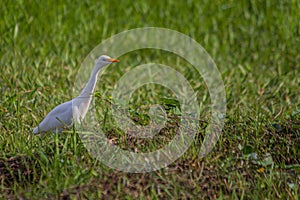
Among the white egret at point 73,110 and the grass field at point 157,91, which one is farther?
the white egret at point 73,110

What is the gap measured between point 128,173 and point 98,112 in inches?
43.2

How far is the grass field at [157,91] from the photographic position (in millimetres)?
3865

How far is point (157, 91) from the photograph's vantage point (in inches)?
246

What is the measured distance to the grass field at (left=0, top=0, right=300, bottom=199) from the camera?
12.7 ft

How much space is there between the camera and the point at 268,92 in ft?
20.4

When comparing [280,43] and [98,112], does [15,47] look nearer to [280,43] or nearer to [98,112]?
[98,112]

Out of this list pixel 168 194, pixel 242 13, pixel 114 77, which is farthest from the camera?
pixel 242 13

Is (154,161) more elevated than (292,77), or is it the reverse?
(154,161)

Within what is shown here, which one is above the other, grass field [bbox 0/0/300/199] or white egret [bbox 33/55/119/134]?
white egret [bbox 33/55/119/134]

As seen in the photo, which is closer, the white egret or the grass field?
the grass field

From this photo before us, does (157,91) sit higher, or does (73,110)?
(73,110)

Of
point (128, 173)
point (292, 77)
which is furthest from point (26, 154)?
point (292, 77)

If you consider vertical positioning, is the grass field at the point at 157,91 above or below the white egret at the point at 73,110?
below

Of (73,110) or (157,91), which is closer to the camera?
(73,110)
